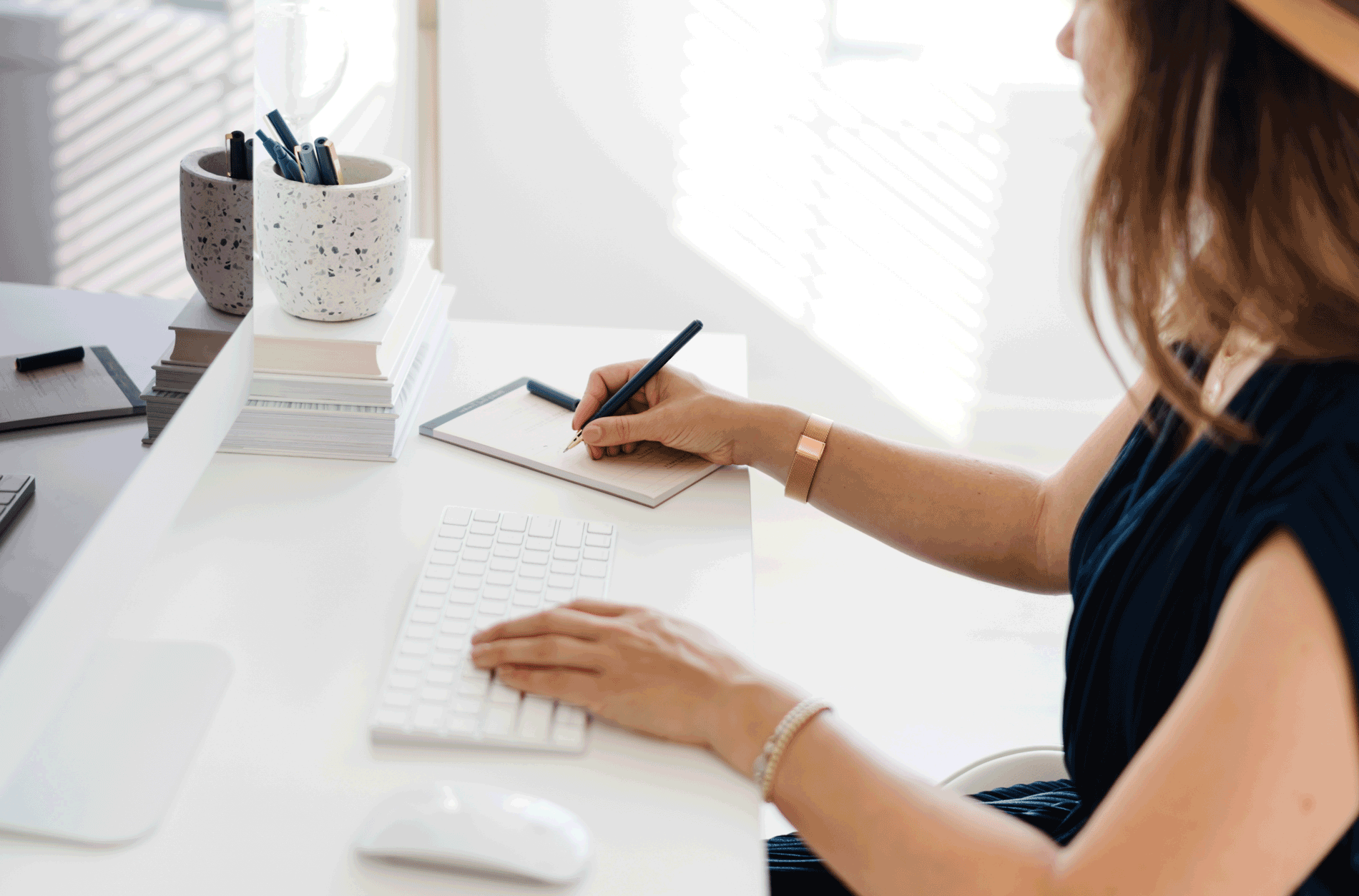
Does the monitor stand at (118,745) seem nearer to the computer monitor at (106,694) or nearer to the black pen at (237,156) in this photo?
the computer monitor at (106,694)

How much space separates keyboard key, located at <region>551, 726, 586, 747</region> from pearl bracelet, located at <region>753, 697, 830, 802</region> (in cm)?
10

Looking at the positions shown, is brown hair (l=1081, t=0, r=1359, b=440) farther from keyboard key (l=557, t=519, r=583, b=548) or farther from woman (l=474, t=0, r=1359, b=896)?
keyboard key (l=557, t=519, r=583, b=548)

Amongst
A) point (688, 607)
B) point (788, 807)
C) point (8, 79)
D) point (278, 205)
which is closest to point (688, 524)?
point (688, 607)

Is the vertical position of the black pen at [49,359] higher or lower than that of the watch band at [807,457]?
higher

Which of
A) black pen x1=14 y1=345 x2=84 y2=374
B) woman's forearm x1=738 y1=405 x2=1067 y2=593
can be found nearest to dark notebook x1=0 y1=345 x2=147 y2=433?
black pen x1=14 y1=345 x2=84 y2=374

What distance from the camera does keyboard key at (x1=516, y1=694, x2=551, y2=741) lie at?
0.63 metres

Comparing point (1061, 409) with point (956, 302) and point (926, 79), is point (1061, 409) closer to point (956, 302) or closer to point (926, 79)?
point (956, 302)

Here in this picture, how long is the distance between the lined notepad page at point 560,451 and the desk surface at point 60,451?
1.11ft

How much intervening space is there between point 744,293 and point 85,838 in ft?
5.99

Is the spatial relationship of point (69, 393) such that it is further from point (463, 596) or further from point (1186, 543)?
point (1186, 543)

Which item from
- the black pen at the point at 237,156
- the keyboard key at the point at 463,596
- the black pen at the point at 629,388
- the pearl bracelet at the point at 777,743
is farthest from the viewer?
A: the black pen at the point at 629,388

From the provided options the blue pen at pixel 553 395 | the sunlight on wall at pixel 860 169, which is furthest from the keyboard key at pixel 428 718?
the sunlight on wall at pixel 860 169

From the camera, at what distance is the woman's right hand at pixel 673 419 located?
0.95 m

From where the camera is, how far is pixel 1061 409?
2336 millimetres
